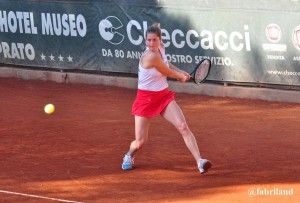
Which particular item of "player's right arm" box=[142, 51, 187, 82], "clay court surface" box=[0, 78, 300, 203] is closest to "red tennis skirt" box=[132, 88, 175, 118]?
"player's right arm" box=[142, 51, 187, 82]

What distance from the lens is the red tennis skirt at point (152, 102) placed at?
394 inches

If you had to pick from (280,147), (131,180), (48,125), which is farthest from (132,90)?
(131,180)

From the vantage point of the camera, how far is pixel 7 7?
63.9 ft

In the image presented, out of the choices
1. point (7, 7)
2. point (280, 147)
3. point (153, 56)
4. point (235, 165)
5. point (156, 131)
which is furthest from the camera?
point (7, 7)

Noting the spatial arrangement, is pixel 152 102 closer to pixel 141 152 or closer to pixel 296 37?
pixel 141 152

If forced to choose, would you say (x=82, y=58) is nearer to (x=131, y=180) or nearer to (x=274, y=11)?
(x=274, y=11)

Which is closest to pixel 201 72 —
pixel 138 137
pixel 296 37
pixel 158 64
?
pixel 158 64

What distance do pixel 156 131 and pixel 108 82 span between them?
5.30m

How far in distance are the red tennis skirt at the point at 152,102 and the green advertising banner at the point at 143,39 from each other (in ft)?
21.3

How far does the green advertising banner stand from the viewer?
16.2 metres

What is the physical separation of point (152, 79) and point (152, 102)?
0.29 m

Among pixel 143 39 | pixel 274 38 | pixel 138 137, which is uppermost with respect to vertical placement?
pixel 138 137

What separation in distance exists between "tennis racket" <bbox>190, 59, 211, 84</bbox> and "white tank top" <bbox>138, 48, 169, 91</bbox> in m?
0.44

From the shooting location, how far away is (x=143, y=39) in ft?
58.1
